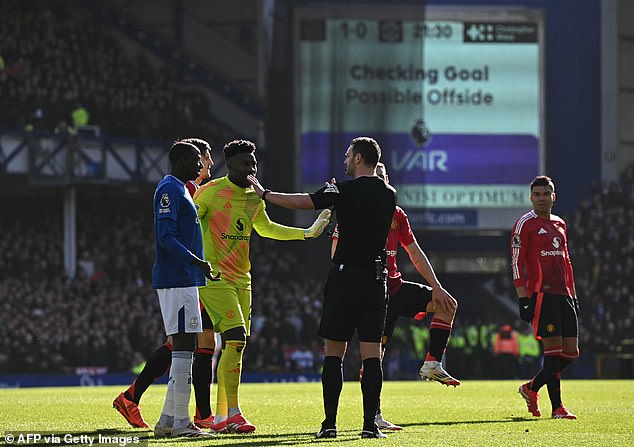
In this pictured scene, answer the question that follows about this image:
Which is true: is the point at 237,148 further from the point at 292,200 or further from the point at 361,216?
the point at 361,216

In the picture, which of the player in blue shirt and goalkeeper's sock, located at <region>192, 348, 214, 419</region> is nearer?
the player in blue shirt

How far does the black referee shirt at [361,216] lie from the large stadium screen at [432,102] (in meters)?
28.2

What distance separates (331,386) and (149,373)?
190 cm

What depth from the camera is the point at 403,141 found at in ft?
128

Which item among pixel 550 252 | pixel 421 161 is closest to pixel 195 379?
pixel 550 252

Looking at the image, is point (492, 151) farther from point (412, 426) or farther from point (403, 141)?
point (412, 426)

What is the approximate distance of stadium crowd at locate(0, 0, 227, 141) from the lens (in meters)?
35.2

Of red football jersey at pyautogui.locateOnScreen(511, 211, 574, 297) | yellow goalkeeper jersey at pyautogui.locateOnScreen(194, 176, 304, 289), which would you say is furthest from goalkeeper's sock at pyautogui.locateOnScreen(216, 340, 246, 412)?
red football jersey at pyautogui.locateOnScreen(511, 211, 574, 297)

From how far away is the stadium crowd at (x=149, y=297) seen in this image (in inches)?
1179

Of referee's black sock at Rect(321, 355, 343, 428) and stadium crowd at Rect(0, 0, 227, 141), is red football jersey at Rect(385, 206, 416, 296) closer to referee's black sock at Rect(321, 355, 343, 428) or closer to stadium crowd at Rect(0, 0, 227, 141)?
referee's black sock at Rect(321, 355, 343, 428)

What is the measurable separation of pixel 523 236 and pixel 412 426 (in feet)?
8.08

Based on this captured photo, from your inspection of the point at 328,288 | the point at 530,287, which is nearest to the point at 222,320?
the point at 328,288

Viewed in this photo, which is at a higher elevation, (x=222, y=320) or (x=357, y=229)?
(x=357, y=229)

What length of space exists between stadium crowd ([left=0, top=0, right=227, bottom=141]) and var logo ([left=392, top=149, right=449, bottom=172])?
5.18 m
